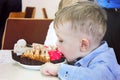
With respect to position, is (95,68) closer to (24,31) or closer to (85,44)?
(85,44)

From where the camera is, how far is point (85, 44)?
1.04 metres

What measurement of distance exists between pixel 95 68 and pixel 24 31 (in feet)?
3.87

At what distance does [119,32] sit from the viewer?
204 cm

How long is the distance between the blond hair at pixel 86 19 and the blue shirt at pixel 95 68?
0.19 ft

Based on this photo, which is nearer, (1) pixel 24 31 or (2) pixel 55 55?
(2) pixel 55 55

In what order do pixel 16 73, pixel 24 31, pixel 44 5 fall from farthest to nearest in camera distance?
pixel 44 5, pixel 24 31, pixel 16 73

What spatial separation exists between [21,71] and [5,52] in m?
0.38

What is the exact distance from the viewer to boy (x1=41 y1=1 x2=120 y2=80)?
3.30ft

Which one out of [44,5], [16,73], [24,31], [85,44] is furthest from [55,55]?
[44,5]

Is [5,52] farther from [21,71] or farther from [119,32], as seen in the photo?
[119,32]

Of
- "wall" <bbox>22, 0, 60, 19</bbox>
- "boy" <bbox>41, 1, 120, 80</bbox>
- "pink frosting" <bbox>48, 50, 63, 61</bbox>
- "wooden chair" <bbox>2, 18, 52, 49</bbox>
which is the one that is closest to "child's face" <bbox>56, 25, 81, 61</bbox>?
"boy" <bbox>41, 1, 120, 80</bbox>

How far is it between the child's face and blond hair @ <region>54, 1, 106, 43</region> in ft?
0.07

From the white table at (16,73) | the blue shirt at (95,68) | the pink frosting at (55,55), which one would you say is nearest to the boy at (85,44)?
the blue shirt at (95,68)

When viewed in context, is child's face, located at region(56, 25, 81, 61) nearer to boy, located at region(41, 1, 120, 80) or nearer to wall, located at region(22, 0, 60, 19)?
boy, located at region(41, 1, 120, 80)
